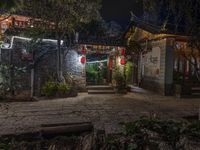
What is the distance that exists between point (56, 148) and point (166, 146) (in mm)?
2743

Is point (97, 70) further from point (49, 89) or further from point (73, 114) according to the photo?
point (73, 114)

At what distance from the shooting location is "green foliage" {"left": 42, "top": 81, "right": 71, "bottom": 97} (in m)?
15.1

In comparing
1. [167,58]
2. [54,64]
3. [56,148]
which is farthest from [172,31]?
[56,148]

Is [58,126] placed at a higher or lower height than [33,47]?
lower

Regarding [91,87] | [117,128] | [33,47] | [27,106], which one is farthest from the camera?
[91,87]

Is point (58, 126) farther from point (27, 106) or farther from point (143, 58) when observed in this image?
point (143, 58)

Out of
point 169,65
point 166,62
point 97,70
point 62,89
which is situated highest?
point 166,62

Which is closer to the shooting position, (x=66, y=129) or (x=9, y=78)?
(x=66, y=129)

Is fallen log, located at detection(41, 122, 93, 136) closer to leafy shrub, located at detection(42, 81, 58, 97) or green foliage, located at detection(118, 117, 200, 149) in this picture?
green foliage, located at detection(118, 117, 200, 149)

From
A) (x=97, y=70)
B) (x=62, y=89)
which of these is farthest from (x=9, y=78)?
(x=97, y=70)

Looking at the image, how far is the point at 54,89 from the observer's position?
15.2 m

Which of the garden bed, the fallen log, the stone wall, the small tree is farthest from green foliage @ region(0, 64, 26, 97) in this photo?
the stone wall

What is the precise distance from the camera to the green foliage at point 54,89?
15.1m

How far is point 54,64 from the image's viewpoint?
57.6 ft
